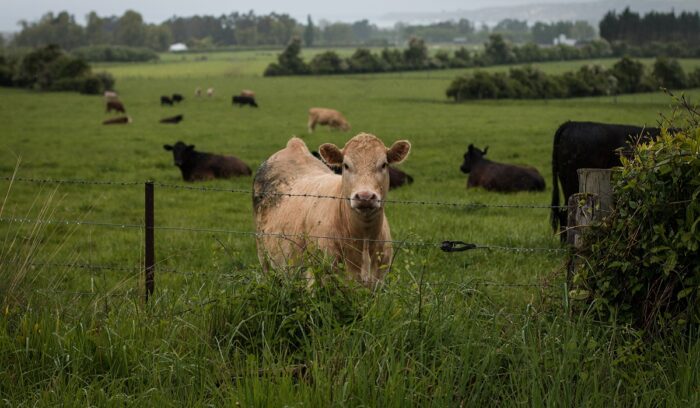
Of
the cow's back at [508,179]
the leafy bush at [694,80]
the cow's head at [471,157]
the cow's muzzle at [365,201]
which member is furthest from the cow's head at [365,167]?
the leafy bush at [694,80]

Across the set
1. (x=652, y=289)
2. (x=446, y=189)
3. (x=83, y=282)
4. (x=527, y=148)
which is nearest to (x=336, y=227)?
(x=652, y=289)

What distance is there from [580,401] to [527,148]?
22.0 m

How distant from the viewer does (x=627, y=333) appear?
193 inches

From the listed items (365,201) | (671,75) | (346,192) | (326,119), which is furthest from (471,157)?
(671,75)

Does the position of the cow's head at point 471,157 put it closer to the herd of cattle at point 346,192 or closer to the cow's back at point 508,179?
the cow's back at point 508,179

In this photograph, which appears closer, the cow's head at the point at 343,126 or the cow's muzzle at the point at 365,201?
the cow's muzzle at the point at 365,201

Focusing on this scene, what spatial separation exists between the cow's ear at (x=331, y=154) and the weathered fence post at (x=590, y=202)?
8.49ft

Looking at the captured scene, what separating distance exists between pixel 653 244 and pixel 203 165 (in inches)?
637

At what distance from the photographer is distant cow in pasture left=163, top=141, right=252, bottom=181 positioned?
19953 mm

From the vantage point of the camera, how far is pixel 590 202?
17.3 feet

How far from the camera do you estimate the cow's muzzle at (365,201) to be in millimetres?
6285

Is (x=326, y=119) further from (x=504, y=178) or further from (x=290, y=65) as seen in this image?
(x=290, y=65)

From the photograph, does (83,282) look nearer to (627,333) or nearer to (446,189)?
(627,333)

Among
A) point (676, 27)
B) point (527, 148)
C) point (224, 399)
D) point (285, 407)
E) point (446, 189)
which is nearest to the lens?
point (285, 407)
